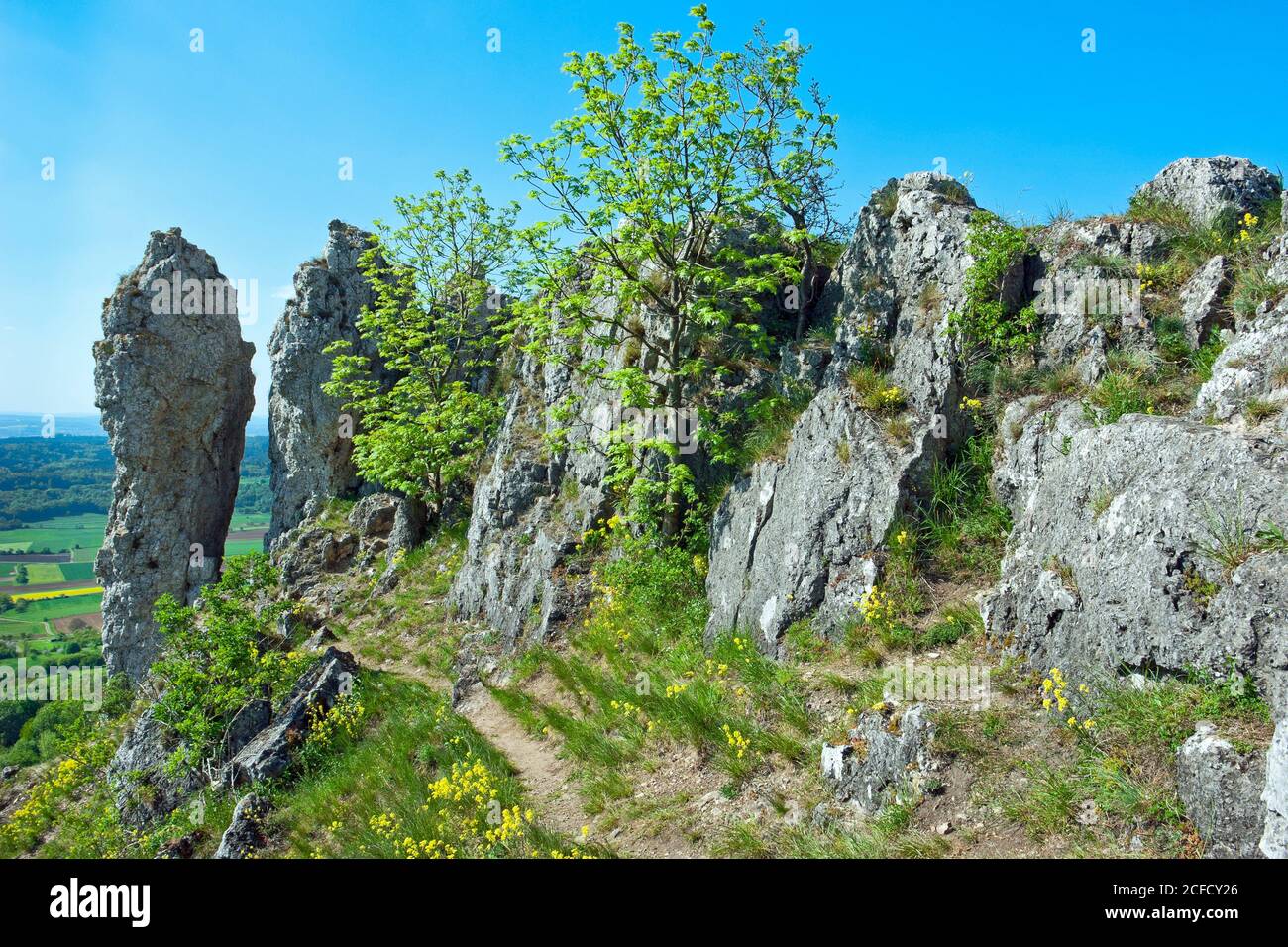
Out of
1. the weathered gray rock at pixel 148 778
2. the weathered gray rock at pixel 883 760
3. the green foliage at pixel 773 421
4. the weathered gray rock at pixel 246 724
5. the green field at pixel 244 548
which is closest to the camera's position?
the weathered gray rock at pixel 883 760

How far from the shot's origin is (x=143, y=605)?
28297mm

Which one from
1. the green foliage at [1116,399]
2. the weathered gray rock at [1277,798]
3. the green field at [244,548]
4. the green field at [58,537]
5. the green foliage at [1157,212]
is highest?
the green foliage at [1157,212]

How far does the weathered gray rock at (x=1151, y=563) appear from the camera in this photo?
5.44 meters

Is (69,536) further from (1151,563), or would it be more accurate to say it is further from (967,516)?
(1151,563)

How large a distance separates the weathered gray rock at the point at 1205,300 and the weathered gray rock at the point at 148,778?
1762cm

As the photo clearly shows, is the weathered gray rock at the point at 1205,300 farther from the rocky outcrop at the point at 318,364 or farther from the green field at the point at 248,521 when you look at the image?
the green field at the point at 248,521

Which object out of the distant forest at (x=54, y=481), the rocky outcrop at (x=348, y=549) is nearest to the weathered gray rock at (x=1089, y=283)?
the rocky outcrop at (x=348, y=549)

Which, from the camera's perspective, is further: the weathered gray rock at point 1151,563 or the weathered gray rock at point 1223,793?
the weathered gray rock at point 1151,563

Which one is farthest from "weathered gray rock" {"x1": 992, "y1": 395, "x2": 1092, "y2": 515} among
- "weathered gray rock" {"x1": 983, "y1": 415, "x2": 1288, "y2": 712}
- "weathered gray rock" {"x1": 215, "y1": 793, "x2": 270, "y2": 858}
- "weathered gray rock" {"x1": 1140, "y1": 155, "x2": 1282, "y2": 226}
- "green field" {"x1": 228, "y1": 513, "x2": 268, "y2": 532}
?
"green field" {"x1": 228, "y1": 513, "x2": 268, "y2": 532}

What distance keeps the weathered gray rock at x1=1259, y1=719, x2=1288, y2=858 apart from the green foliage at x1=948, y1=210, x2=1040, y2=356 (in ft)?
24.3

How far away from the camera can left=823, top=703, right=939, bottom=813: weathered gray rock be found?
6473 mm

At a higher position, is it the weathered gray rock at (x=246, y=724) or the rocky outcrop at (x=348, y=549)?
the rocky outcrop at (x=348, y=549)

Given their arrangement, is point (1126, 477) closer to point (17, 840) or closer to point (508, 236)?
point (508, 236)

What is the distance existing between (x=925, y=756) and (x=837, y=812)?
103 centimetres
